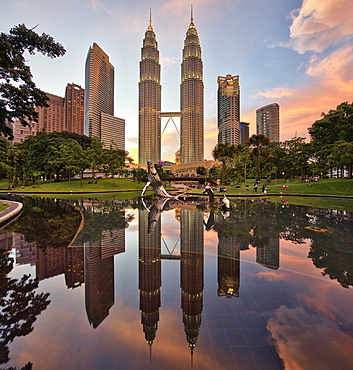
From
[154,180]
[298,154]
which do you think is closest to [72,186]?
[154,180]

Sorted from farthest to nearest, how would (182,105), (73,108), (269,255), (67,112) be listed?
(73,108)
(67,112)
(182,105)
(269,255)

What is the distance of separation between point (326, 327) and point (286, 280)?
175 centimetres

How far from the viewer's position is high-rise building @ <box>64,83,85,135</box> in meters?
187

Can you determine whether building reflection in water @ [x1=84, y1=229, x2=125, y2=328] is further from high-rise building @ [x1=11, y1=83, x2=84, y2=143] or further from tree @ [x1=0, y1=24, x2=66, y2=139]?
high-rise building @ [x1=11, y1=83, x2=84, y2=143]

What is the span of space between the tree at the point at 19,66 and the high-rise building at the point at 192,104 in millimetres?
142422

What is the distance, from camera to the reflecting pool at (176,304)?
2.98 m

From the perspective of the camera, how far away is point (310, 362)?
113 inches

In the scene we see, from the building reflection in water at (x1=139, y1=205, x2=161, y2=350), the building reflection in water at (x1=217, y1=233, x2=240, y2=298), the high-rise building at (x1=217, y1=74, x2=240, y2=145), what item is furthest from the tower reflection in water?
the high-rise building at (x1=217, y1=74, x2=240, y2=145)

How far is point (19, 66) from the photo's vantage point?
1313cm

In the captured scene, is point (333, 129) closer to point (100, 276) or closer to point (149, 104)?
point (100, 276)

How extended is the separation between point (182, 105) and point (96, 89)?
72935 mm

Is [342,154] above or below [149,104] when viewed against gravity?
below

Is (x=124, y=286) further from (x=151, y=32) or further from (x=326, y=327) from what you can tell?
(x=151, y=32)

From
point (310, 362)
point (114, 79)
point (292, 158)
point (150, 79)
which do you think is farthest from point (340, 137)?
point (114, 79)
